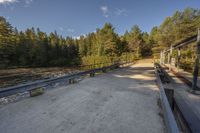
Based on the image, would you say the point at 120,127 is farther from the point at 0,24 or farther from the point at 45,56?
the point at 45,56

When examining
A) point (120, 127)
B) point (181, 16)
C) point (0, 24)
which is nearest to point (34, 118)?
point (120, 127)

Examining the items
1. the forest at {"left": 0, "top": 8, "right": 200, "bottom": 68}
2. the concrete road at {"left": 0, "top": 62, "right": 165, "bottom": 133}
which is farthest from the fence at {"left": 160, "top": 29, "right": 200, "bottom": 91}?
the forest at {"left": 0, "top": 8, "right": 200, "bottom": 68}

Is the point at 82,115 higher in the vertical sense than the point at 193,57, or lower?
lower

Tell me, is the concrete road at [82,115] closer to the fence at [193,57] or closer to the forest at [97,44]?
the fence at [193,57]

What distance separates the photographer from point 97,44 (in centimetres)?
4381

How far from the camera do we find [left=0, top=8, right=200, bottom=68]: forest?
26411 millimetres

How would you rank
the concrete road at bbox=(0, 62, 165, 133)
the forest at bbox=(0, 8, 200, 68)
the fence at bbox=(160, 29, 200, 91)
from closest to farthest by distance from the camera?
1. the concrete road at bbox=(0, 62, 165, 133)
2. the fence at bbox=(160, 29, 200, 91)
3. the forest at bbox=(0, 8, 200, 68)

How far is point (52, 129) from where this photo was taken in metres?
2.47

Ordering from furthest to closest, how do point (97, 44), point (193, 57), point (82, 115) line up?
1. point (97, 44)
2. point (193, 57)
3. point (82, 115)

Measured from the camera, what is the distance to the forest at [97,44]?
2641 centimetres

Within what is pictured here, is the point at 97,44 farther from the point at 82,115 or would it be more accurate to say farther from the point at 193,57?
the point at 82,115

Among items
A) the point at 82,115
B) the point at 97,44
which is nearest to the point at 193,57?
the point at 82,115

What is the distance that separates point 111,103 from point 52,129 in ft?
6.36

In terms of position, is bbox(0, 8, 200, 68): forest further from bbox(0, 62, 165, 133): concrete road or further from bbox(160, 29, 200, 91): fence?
bbox(0, 62, 165, 133): concrete road
